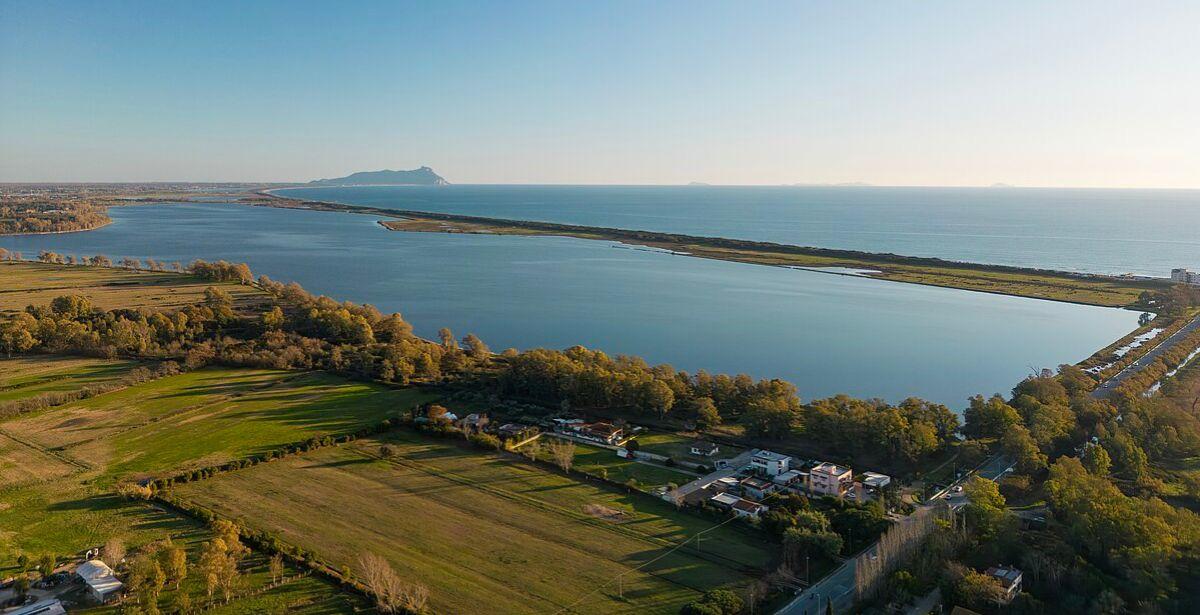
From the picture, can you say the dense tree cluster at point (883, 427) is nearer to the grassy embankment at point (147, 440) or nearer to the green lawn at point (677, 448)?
the green lawn at point (677, 448)

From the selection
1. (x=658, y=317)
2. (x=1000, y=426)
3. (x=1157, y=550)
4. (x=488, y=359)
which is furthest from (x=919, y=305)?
(x=1157, y=550)

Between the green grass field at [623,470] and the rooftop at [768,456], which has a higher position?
the rooftop at [768,456]

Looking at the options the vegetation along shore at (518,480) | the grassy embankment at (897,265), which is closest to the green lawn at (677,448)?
the vegetation along shore at (518,480)

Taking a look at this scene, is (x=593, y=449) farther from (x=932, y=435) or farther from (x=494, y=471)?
(x=932, y=435)

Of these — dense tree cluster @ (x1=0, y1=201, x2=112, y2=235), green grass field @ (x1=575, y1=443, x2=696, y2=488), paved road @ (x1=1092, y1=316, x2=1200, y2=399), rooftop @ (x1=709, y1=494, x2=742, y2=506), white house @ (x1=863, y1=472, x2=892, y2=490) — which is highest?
dense tree cluster @ (x1=0, y1=201, x2=112, y2=235)

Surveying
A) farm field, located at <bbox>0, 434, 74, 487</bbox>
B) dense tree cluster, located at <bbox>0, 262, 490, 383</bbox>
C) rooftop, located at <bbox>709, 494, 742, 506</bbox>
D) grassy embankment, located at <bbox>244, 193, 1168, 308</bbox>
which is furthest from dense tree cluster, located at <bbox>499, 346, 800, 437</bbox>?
grassy embankment, located at <bbox>244, 193, 1168, 308</bbox>

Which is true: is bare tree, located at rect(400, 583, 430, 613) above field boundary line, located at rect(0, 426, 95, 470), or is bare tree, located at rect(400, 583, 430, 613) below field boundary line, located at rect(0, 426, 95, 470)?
above

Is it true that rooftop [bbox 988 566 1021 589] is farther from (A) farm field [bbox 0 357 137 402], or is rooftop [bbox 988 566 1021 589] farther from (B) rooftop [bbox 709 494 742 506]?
(A) farm field [bbox 0 357 137 402]
